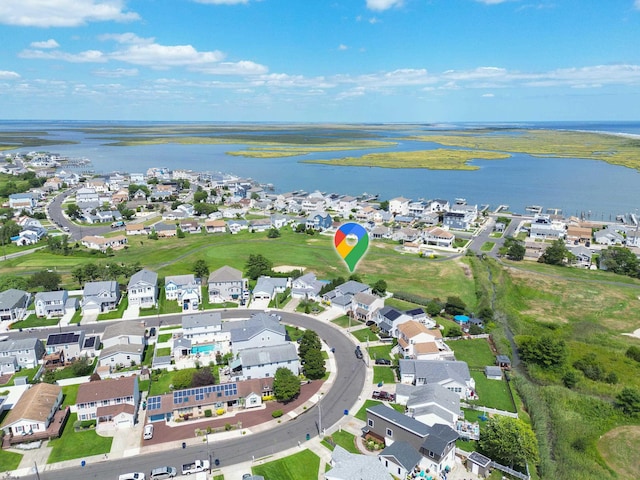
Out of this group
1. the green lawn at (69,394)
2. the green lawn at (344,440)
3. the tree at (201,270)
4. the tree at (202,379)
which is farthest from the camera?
the tree at (201,270)

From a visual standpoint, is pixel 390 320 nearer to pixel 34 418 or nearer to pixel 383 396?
pixel 383 396

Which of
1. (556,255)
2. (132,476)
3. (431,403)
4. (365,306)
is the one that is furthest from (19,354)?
(556,255)

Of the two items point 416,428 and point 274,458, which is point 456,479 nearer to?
point 416,428

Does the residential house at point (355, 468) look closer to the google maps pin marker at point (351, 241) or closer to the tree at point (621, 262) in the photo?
the google maps pin marker at point (351, 241)

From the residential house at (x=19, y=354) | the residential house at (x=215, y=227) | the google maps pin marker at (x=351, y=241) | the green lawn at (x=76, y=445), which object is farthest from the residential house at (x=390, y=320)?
the residential house at (x=215, y=227)

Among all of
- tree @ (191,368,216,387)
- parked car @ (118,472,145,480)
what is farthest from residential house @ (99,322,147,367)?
parked car @ (118,472,145,480)

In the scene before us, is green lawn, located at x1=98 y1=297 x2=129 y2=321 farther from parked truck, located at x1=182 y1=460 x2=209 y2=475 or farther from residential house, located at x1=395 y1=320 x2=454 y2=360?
residential house, located at x1=395 y1=320 x2=454 y2=360
